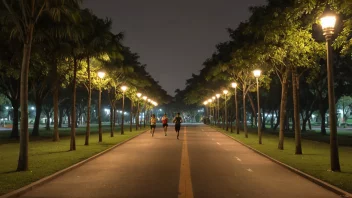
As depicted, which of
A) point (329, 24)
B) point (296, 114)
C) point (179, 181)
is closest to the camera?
point (179, 181)

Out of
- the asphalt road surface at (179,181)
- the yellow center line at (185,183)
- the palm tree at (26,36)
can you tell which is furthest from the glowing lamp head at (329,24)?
the palm tree at (26,36)

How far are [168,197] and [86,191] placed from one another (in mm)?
2213

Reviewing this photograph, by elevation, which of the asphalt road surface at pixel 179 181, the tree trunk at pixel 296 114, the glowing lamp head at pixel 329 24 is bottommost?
the asphalt road surface at pixel 179 181

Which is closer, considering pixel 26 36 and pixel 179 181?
pixel 179 181

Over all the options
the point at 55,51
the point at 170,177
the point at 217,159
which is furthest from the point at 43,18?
the point at 170,177

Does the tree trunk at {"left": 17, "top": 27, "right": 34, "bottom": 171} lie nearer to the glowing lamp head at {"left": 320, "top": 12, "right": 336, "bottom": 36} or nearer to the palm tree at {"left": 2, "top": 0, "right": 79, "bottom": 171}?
the palm tree at {"left": 2, "top": 0, "right": 79, "bottom": 171}

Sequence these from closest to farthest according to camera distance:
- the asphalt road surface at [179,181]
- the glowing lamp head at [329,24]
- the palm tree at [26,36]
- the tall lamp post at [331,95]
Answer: the asphalt road surface at [179,181], the palm tree at [26,36], the tall lamp post at [331,95], the glowing lamp head at [329,24]

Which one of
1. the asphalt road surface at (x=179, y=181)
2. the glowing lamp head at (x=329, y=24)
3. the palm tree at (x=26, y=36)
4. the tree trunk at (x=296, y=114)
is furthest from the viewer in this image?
the tree trunk at (x=296, y=114)

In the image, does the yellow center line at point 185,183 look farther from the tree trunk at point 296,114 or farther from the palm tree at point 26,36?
the tree trunk at point 296,114

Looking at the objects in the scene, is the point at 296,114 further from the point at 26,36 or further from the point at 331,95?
the point at 26,36

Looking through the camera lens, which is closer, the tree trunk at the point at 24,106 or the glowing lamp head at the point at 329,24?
the tree trunk at the point at 24,106

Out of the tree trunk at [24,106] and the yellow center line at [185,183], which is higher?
the tree trunk at [24,106]

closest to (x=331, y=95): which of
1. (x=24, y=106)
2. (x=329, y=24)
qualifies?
(x=329, y=24)

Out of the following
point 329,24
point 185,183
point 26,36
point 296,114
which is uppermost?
point 329,24
